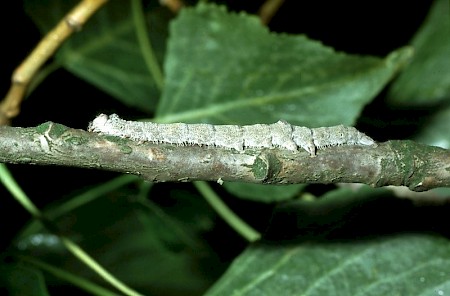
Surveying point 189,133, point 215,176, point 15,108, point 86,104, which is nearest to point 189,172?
point 215,176

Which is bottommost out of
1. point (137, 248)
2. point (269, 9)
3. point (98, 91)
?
point (137, 248)

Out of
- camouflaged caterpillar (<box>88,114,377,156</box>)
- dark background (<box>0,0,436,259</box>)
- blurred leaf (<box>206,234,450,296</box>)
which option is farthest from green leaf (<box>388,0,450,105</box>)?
camouflaged caterpillar (<box>88,114,377,156</box>)

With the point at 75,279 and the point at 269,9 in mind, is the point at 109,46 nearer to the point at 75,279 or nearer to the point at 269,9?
the point at 269,9

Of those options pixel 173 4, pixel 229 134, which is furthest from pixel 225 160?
pixel 173 4

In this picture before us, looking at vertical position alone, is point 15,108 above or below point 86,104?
below

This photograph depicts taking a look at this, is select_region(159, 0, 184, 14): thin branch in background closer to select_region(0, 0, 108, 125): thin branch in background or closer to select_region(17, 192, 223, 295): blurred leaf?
select_region(0, 0, 108, 125): thin branch in background

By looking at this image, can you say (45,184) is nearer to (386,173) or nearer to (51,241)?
(51,241)

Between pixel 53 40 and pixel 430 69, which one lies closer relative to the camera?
pixel 53 40
